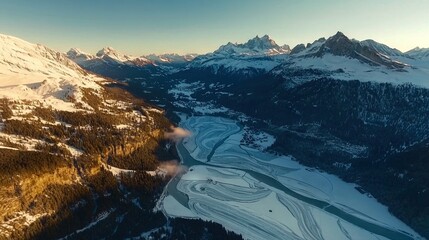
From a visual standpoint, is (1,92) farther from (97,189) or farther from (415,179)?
(415,179)

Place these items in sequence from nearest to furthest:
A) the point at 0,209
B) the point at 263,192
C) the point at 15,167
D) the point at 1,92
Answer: the point at 0,209, the point at 15,167, the point at 263,192, the point at 1,92

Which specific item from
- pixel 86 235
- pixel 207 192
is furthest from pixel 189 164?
pixel 86 235

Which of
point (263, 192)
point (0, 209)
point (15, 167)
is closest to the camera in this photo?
point (0, 209)

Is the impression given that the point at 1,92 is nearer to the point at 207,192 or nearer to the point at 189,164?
the point at 189,164

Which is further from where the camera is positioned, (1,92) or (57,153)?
(1,92)

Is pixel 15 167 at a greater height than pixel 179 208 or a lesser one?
greater

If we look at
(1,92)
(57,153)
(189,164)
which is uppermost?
(1,92)
